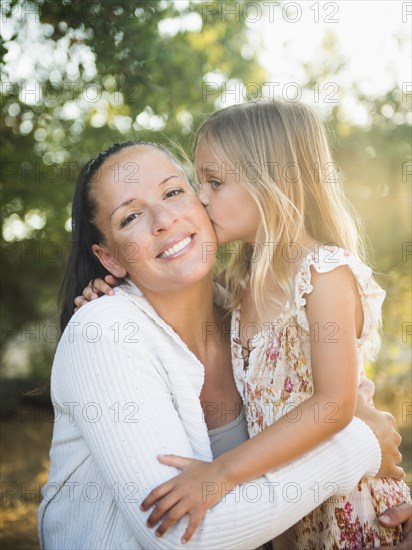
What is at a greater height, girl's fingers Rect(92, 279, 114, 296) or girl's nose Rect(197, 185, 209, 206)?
girl's nose Rect(197, 185, 209, 206)

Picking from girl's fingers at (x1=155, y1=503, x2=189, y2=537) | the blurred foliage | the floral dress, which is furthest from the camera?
the blurred foliage

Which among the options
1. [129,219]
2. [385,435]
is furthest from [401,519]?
[129,219]

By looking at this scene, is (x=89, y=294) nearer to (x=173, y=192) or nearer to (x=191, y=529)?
(x=173, y=192)

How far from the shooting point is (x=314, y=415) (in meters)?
2.21

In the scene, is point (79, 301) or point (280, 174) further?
point (280, 174)

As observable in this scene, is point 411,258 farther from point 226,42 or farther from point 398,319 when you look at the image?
point 226,42

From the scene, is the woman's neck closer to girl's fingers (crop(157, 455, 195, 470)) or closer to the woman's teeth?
the woman's teeth

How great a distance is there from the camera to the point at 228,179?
2809mm

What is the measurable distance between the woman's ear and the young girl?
452mm

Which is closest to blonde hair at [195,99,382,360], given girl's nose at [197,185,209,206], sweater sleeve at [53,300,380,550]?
girl's nose at [197,185,209,206]

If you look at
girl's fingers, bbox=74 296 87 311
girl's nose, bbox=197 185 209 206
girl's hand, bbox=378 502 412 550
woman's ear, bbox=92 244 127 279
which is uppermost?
girl's nose, bbox=197 185 209 206

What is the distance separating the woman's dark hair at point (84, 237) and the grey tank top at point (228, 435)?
2.72ft

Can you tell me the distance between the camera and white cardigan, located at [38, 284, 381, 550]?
2.04m

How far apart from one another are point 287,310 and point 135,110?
2.18 meters
